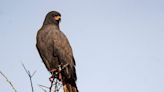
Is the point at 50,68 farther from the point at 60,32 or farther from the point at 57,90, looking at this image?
the point at 57,90

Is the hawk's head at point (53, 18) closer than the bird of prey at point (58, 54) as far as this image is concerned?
No

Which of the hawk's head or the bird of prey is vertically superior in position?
the hawk's head

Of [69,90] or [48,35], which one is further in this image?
[48,35]

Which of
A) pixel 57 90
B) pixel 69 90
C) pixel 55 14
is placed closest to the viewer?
pixel 57 90

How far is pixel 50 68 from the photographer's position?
324 inches

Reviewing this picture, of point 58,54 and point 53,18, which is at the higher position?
point 53,18

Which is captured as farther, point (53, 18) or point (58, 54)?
point (53, 18)

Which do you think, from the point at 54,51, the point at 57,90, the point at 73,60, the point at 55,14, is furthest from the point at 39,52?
the point at 57,90

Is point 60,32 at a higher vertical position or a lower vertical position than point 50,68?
higher

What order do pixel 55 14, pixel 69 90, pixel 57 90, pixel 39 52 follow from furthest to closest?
pixel 55 14 → pixel 39 52 → pixel 69 90 → pixel 57 90

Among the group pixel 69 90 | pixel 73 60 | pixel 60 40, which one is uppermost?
pixel 60 40

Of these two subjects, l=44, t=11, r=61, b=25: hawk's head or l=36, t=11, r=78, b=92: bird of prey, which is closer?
l=36, t=11, r=78, b=92: bird of prey

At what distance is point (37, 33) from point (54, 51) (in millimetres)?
749

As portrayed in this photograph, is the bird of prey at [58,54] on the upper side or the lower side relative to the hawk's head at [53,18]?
lower
